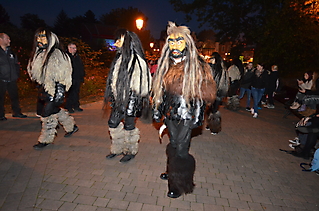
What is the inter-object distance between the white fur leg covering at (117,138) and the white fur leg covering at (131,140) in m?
0.10

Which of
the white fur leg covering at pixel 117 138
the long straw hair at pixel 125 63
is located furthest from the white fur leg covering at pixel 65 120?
the long straw hair at pixel 125 63

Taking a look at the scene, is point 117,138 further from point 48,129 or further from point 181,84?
point 181,84

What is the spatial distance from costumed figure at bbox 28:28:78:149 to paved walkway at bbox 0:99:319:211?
615 mm

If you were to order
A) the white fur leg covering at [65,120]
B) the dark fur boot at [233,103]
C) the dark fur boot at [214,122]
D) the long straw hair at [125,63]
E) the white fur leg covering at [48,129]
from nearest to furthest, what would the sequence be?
the long straw hair at [125,63] < the white fur leg covering at [48,129] < the white fur leg covering at [65,120] < the dark fur boot at [214,122] < the dark fur boot at [233,103]

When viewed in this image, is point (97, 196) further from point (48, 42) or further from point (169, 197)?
point (48, 42)

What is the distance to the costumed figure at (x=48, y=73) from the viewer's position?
425 centimetres

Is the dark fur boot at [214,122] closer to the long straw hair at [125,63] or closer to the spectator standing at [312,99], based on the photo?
the spectator standing at [312,99]

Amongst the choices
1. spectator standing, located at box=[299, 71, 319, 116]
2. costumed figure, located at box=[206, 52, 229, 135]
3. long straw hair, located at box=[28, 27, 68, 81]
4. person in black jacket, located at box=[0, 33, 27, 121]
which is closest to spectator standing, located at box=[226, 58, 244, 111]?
costumed figure, located at box=[206, 52, 229, 135]

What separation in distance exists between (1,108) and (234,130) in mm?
6946

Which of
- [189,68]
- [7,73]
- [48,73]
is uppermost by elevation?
[189,68]

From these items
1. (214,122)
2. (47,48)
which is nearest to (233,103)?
(214,122)

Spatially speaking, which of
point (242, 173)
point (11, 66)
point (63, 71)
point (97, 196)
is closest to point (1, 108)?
point (11, 66)

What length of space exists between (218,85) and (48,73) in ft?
13.2

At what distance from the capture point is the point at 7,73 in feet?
20.6
